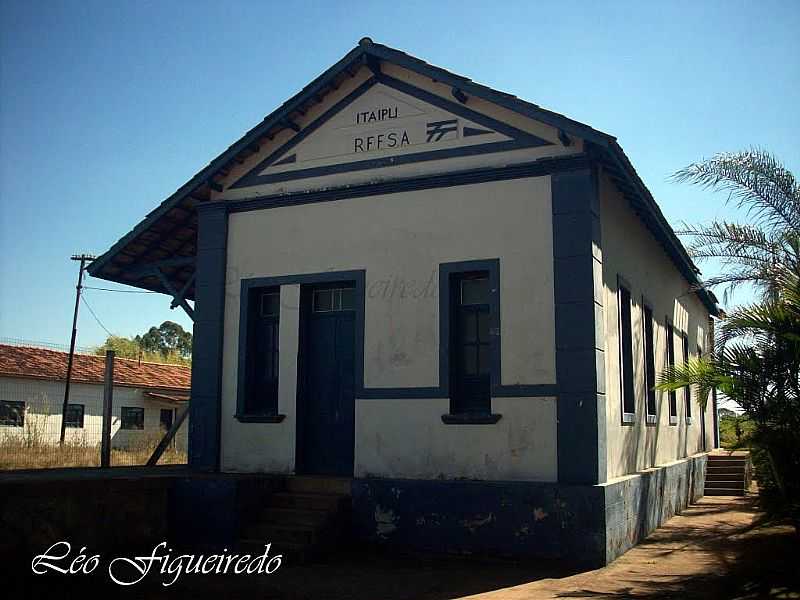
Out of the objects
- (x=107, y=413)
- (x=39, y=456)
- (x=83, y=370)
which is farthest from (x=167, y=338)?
(x=107, y=413)

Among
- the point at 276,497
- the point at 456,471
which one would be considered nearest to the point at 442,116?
the point at 456,471

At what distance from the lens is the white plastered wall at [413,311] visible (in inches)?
382

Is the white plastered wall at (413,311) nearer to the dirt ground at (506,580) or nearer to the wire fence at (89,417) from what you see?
the dirt ground at (506,580)

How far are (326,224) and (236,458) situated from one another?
3.50 meters

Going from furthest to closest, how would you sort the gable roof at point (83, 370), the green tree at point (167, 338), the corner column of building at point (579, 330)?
1. the green tree at point (167, 338)
2. the gable roof at point (83, 370)
3. the corner column of building at point (579, 330)

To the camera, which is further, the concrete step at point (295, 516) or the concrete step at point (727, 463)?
the concrete step at point (727, 463)

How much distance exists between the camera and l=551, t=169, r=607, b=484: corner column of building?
30.3 feet

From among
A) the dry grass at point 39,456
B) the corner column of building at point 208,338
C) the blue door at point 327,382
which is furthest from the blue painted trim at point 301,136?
the dry grass at point 39,456

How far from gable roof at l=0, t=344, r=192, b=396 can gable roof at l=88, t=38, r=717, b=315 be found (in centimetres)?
1593

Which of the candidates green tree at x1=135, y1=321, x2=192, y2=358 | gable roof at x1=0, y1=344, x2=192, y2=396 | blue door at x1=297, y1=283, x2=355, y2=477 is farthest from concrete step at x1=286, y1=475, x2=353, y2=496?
green tree at x1=135, y1=321, x2=192, y2=358

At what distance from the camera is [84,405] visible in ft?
97.3

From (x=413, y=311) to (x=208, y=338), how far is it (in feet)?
10.4

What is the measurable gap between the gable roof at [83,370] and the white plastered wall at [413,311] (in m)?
18.7

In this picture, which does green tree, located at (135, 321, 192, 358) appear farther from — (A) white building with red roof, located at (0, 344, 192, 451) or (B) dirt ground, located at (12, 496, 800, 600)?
(B) dirt ground, located at (12, 496, 800, 600)
